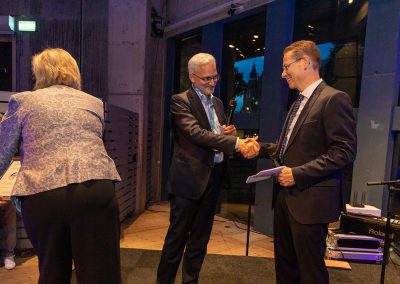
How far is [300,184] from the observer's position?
5.42ft

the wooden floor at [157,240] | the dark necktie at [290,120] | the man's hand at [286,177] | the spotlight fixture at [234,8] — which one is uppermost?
the spotlight fixture at [234,8]

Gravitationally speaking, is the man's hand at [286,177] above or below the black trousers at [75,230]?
above

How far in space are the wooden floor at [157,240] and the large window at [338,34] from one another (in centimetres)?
201

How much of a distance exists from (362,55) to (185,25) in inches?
111

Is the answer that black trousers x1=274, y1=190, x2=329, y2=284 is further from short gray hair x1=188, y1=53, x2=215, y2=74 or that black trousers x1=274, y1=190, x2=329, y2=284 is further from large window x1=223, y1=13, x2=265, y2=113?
large window x1=223, y1=13, x2=265, y2=113

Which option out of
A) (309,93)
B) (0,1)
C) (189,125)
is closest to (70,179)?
(189,125)

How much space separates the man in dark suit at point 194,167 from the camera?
2.02 meters

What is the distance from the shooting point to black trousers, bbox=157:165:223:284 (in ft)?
6.83

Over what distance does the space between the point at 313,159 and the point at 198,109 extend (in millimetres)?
818

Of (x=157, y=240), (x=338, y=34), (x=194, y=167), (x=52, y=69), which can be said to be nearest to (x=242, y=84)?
(x=338, y=34)

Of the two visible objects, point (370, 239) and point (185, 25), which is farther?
point (185, 25)

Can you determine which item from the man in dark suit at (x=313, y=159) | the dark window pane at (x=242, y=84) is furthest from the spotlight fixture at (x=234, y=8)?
the man in dark suit at (x=313, y=159)

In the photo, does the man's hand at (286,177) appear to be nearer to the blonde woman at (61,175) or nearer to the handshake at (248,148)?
the handshake at (248,148)

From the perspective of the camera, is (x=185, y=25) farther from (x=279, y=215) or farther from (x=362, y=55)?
(x=279, y=215)
